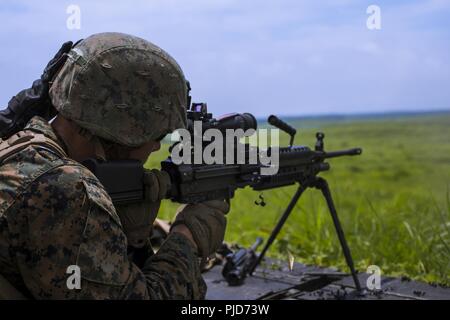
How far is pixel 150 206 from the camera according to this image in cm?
331

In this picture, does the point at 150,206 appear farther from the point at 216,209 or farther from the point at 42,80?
the point at 42,80

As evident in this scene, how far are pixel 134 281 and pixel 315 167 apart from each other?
3.00m

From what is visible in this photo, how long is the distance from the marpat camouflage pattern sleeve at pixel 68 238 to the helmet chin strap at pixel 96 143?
14.3 inches

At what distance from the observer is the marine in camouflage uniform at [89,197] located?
92.0 inches

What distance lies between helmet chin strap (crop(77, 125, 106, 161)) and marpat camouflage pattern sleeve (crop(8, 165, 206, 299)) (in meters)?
0.36

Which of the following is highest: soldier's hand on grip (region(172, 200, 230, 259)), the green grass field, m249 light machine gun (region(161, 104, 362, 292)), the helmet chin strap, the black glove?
the black glove

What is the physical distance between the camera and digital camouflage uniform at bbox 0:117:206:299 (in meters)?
2.33

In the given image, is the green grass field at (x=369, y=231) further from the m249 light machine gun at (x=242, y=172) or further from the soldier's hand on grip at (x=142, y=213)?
the soldier's hand on grip at (x=142, y=213)

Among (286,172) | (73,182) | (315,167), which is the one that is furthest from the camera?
(315,167)

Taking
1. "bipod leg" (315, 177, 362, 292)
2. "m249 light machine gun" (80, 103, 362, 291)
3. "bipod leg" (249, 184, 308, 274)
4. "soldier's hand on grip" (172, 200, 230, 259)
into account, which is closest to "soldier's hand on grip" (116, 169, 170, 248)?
"m249 light machine gun" (80, 103, 362, 291)

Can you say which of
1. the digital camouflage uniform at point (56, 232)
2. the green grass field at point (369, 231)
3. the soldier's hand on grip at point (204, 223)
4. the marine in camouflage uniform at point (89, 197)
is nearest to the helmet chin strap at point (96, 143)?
the marine in camouflage uniform at point (89, 197)

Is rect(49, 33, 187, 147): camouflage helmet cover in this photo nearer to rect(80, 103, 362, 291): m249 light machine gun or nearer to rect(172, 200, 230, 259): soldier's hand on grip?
rect(80, 103, 362, 291): m249 light machine gun
